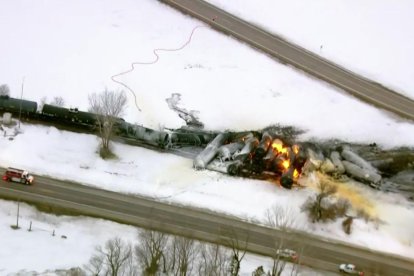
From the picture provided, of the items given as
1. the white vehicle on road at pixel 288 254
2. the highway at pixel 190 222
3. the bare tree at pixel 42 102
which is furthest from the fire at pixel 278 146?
the bare tree at pixel 42 102

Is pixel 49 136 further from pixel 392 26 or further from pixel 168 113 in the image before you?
pixel 392 26

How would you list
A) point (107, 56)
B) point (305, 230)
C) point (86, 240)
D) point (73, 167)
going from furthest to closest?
point (107, 56)
point (73, 167)
point (305, 230)
point (86, 240)

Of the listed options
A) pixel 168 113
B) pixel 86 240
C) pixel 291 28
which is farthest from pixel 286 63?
pixel 86 240

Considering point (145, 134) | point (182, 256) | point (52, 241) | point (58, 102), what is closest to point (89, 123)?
point (58, 102)

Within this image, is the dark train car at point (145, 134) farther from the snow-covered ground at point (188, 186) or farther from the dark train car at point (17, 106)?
the dark train car at point (17, 106)

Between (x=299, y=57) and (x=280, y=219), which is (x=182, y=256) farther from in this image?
(x=299, y=57)
